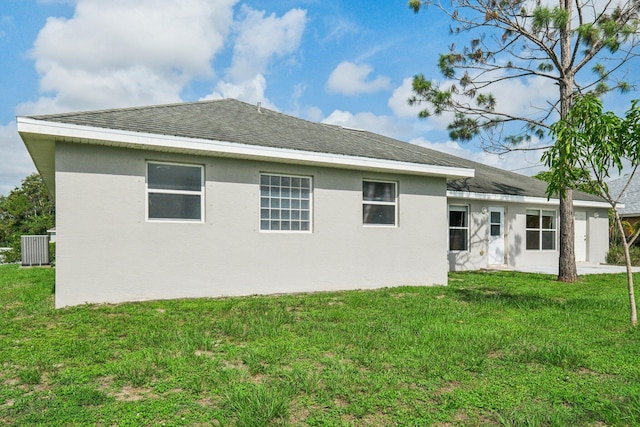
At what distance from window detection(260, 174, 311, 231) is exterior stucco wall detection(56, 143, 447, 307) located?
0.18 meters

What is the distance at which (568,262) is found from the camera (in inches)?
451

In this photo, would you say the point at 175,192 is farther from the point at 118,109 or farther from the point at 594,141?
the point at 594,141

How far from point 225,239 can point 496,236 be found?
11.2 meters

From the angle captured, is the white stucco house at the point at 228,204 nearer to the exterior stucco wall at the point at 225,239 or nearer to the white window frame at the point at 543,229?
the exterior stucco wall at the point at 225,239

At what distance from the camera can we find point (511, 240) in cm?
1569

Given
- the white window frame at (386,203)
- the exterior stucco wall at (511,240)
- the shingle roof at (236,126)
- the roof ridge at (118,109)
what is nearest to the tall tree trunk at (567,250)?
the exterior stucco wall at (511,240)

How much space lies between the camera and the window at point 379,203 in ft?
33.0

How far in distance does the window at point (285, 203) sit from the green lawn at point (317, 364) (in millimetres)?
2183

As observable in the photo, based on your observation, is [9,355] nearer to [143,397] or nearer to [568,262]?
[143,397]

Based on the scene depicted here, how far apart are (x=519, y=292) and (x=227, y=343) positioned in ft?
Result: 23.6

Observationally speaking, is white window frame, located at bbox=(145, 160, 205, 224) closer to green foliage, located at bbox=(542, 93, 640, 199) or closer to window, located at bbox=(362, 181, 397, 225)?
window, located at bbox=(362, 181, 397, 225)

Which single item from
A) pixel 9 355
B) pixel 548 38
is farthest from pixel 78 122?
pixel 548 38

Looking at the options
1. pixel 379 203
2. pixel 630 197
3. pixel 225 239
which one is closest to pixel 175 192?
pixel 225 239

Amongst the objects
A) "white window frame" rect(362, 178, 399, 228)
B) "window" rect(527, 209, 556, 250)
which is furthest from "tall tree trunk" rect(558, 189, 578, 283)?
"white window frame" rect(362, 178, 399, 228)
